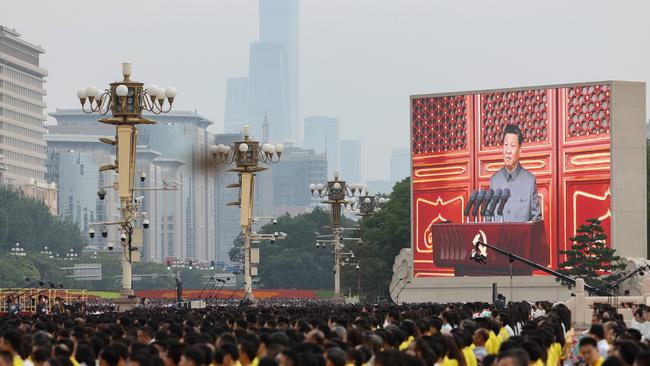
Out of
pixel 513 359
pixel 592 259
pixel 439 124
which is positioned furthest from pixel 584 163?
pixel 513 359

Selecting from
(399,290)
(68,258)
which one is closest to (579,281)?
(399,290)

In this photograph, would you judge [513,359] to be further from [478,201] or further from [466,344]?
[478,201]

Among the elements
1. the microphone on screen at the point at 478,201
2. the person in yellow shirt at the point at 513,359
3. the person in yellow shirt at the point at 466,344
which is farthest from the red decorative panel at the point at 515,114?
the person in yellow shirt at the point at 513,359

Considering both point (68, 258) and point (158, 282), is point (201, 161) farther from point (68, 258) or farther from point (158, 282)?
point (158, 282)

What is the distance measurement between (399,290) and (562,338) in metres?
65.9

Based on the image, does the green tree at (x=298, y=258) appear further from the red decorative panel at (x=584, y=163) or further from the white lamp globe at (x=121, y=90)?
the white lamp globe at (x=121, y=90)

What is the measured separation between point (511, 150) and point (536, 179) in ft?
6.99

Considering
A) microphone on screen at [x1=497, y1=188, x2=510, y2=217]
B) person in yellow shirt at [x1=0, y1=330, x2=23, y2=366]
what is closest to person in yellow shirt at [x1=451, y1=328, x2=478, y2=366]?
person in yellow shirt at [x1=0, y1=330, x2=23, y2=366]

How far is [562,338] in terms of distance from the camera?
2203 cm

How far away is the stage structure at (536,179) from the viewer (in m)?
78.8

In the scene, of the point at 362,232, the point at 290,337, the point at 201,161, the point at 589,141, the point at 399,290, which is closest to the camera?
the point at 290,337

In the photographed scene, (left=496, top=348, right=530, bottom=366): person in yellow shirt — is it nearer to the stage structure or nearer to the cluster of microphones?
the stage structure

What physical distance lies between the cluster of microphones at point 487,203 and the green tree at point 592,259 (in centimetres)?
463

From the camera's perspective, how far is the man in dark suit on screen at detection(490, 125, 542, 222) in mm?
79125
